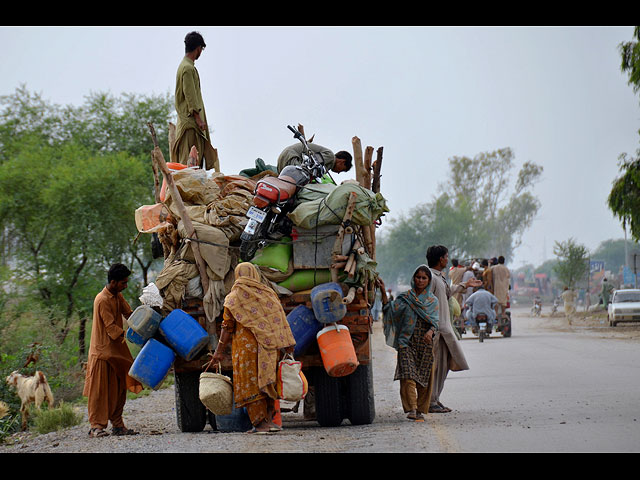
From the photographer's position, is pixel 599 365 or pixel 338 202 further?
pixel 599 365

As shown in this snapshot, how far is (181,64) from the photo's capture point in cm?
1125

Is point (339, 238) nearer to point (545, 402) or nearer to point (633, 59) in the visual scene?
point (545, 402)

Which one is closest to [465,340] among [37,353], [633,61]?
[633,61]

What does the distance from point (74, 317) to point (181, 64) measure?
41.3 feet

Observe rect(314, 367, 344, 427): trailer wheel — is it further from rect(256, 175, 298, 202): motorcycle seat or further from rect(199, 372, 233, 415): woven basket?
rect(256, 175, 298, 202): motorcycle seat

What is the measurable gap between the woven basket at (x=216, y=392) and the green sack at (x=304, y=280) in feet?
3.55

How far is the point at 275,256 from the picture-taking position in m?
8.62

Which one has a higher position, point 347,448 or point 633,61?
point 633,61

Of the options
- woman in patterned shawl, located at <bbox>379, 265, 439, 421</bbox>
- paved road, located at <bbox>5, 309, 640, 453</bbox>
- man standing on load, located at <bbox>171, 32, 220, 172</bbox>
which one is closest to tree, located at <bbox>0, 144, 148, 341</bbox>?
paved road, located at <bbox>5, 309, 640, 453</bbox>

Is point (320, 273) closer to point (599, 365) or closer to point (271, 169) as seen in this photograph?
point (271, 169)

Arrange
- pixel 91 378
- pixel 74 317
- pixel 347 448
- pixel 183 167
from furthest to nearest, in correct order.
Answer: pixel 74 317
pixel 183 167
pixel 91 378
pixel 347 448

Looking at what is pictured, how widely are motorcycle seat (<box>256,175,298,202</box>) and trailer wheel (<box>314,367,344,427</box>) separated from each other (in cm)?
175

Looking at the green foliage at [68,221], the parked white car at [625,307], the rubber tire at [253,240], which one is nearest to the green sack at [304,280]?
the rubber tire at [253,240]

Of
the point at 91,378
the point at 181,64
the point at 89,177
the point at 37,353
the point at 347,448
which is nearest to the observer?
the point at 347,448
